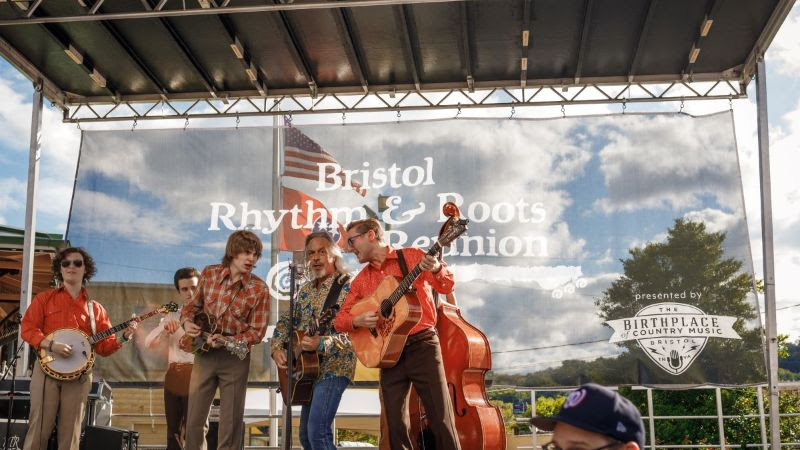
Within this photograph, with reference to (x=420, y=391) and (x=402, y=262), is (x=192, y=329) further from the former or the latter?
(x=420, y=391)

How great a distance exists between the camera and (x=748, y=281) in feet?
29.6

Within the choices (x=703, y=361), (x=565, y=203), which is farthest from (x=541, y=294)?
(x=703, y=361)

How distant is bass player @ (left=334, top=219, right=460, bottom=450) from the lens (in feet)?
18.4

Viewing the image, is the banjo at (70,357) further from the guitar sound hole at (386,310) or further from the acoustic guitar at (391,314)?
the guitar sound hole at (386,310)

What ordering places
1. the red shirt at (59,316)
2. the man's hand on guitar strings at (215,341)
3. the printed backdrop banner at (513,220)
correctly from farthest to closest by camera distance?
the printed backdrop banner at (513,220)
the red shirt at (59,316)
the man's hand on guitar strings at (215,341)

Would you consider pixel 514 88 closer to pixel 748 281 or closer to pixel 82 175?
pixel 748 281

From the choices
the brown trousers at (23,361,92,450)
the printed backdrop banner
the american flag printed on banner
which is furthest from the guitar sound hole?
the american flag printed on banner

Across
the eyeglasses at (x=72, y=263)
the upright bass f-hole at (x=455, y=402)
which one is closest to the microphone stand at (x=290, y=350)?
the upright bass f-hole at (x=455, y=402)

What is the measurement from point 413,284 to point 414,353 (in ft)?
1.60

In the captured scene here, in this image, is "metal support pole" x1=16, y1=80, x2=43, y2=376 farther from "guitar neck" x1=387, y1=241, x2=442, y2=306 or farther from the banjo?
"guitar neck" x1=387, y1=241, x2=442, y2=306

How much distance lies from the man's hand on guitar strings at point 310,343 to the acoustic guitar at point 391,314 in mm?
285

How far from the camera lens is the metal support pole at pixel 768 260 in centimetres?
791

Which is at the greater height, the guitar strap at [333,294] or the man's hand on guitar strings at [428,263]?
the man's hand on guitar strings at [428,263]

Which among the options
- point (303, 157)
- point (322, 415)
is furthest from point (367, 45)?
point (322, 415)
